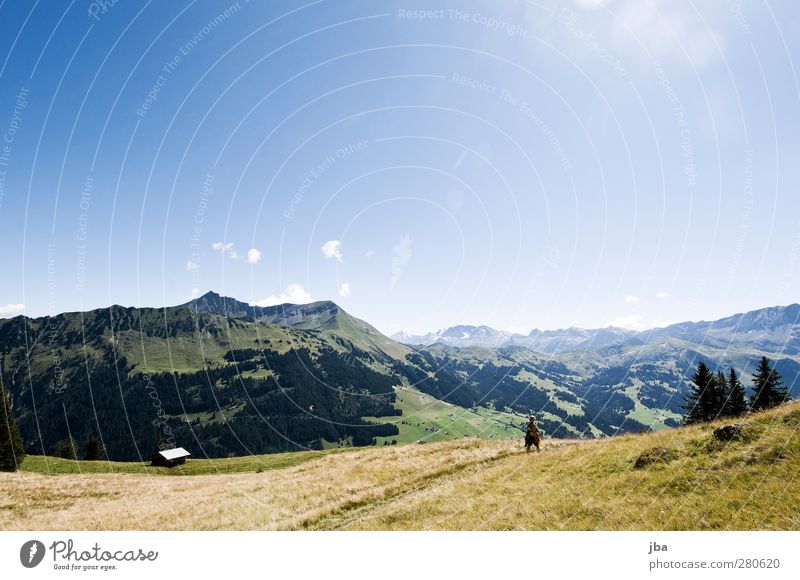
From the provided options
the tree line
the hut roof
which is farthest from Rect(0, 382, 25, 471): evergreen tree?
the tree line

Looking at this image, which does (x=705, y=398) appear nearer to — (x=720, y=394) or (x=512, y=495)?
(x=720, y=394)

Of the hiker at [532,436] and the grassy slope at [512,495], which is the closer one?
the grassy slope at [512,495]

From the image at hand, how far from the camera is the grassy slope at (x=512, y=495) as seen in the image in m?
11.2

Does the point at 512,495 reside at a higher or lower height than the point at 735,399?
higher

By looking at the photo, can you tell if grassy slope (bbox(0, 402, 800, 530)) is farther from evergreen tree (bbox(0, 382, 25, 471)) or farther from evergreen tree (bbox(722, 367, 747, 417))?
evergreen tree (bbox(0, 382, 25, 471))

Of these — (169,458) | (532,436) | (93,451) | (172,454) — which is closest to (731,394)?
(532,436)

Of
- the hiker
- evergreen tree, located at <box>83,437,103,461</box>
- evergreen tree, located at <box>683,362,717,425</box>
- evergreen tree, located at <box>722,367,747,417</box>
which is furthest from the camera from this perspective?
evergreen tree, located at <box>83,437,103,461</box>

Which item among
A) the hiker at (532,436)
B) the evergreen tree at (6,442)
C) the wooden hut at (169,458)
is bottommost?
the wooden hut at (169,458)

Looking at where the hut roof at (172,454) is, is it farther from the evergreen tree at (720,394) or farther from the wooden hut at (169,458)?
the evergreen tree at (720,394)

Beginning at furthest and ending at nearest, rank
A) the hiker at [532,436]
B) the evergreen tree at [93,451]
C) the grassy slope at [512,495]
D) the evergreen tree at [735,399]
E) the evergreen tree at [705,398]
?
the evergreen tree at [93,451] → the evergreen tree at [705,398] → the evergreen tree at [735,399] → the hiker at [532,436] → the grassy slope at [512,495]

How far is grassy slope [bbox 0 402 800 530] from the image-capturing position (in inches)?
441

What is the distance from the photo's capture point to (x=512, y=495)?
15.5 meters

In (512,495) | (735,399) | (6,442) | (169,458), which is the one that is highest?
(512,495)

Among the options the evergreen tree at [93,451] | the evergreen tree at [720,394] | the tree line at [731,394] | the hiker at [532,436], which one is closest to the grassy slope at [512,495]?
the hiker at [532,436]
